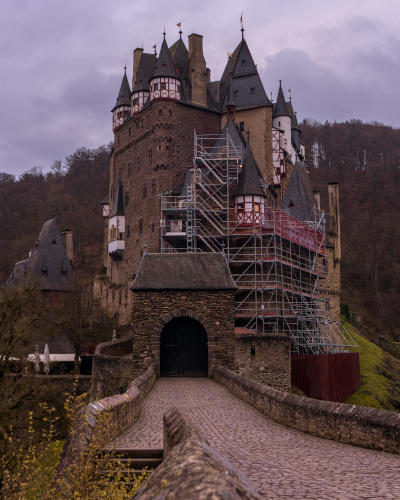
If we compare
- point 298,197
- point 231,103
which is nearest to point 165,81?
point 231,103

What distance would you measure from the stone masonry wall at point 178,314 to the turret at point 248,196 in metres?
14.1

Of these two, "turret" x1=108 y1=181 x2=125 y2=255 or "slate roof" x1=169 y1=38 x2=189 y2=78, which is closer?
"slate roof" x1=169 y1=38 x2=189 y2=78

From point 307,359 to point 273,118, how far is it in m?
27.9

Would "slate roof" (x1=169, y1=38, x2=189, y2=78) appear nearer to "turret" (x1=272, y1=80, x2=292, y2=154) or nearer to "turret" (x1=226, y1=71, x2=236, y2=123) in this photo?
"turret" (x1=226, y1=71, x2=236, y2=123)

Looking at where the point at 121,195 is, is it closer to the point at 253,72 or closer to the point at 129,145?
the point at 129,145

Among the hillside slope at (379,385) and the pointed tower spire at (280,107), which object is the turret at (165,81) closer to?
the pointed tower spire at (280,107)

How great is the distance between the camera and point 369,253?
64.1 m

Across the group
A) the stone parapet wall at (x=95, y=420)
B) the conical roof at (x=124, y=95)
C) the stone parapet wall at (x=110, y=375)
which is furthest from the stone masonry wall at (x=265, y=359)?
the conical roof at (x=124, y=95)

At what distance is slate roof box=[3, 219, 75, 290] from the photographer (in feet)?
162

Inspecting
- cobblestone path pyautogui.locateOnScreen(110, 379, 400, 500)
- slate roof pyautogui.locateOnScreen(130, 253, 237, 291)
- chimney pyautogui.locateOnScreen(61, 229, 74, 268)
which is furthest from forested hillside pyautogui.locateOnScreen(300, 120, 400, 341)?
cobblestone path pyautogui.locateOnScreen(110, 379, 400, 500)

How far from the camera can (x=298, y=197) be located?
140 ft

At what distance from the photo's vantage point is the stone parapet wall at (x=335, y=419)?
8.07 meters

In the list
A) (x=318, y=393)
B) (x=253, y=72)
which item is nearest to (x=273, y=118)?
(x=253, y=72)

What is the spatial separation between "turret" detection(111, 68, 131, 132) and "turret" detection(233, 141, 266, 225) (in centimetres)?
1745
